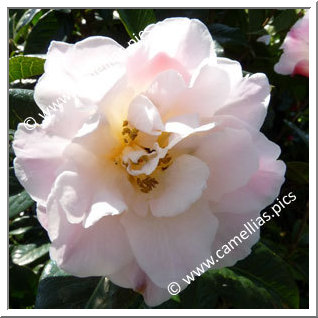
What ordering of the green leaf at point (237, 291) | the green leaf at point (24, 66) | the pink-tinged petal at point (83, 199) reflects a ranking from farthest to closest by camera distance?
the green leaf at point (237, 291), the green leaf at point (24, 66), the pink-tinged petal at point (83, 199)

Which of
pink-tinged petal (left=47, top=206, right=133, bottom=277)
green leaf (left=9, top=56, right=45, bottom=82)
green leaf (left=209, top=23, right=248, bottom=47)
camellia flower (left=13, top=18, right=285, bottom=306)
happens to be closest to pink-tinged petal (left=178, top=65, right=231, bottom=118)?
camellia flower (left=13, top=18, right=285, bottom=306)

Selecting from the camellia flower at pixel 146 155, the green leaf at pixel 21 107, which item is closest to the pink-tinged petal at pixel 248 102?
the camellia flower at pixel 146 155

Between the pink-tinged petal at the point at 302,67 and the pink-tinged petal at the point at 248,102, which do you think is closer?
the pink-tinged petal at the point at 248,102

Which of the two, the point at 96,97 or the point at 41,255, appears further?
the point at 41,255

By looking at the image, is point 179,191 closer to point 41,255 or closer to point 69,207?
point 69,207

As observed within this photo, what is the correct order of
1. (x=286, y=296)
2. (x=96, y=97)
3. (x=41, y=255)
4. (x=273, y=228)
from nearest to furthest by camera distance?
1. (x=96, y=97)
2. (x=286, y=296)
3. (x=41, y=255)
4. (x=273, y=228)

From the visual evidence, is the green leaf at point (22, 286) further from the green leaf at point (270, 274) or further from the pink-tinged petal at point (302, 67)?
the pink-tinged petal at point (302, 67)
